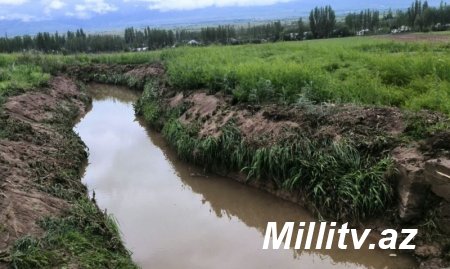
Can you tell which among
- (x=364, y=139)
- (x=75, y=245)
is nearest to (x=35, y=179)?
(x=75, y=245)

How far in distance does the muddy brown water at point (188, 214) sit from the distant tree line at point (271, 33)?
36.4 metres

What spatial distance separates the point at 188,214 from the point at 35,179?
2.91 metres

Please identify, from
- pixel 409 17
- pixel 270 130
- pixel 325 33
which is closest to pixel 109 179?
pixel 270 130

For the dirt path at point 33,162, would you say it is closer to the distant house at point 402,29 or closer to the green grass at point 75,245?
the green grass at point 75,245

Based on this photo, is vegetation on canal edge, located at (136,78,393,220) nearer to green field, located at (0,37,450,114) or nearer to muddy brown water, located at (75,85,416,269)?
muddy brown water, located at (75,85,416,269)

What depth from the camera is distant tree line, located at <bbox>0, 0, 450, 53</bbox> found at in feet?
151

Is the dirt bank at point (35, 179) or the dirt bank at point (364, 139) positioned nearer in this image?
the dirt bank at point (35, 179)

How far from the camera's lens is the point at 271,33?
53.1m

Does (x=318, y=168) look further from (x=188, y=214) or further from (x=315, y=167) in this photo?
(x=188, y=214)

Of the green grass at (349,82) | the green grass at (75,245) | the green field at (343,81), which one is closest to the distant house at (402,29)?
the green field at (343,81)

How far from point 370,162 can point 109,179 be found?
6188mm

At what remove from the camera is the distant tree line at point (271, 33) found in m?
45.9

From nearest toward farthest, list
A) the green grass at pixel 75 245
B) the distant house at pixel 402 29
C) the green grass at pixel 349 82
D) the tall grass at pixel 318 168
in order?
the green grass at pixel 75 245 → the tall grass at pixel 318 168 → the green grass at pixel 349 82 → the distant house at pixel 402 29

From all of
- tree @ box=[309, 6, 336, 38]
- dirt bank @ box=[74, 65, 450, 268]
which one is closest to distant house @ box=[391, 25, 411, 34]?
tree @ box=[309, 6, 336, 38]
